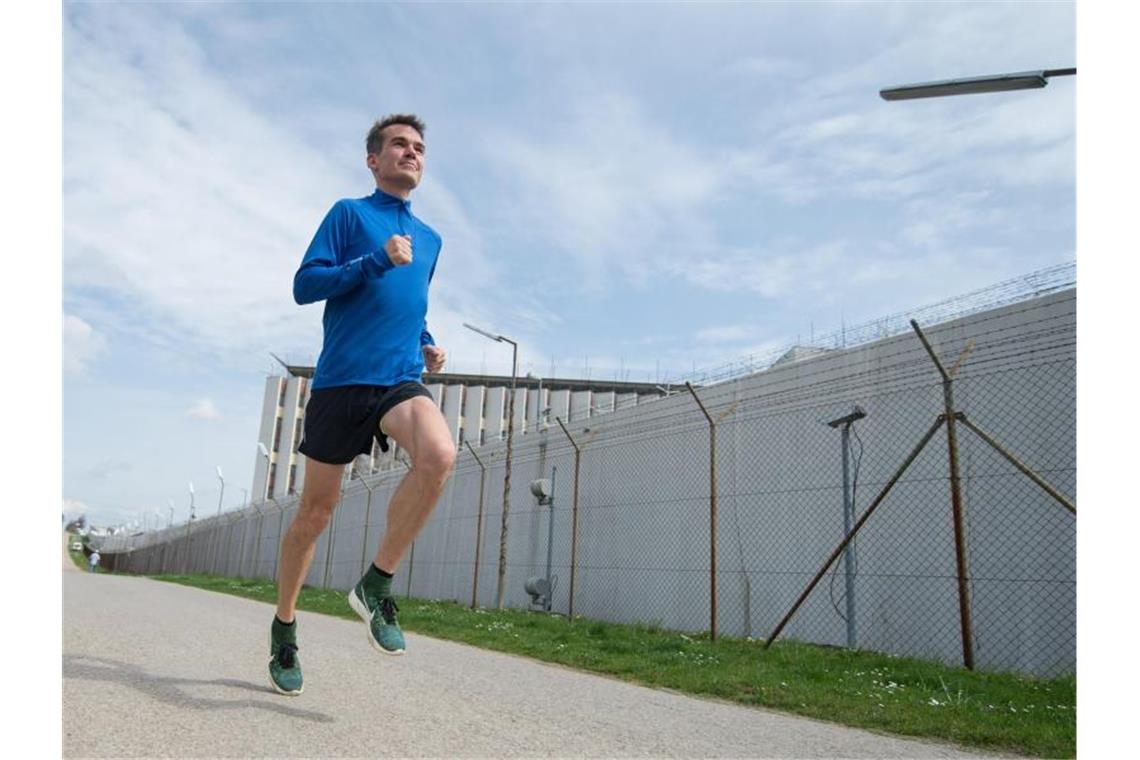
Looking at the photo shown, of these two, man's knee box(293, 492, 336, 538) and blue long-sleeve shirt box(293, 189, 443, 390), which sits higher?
blue long-sleeve shirt box(293, 189, 443, 390)

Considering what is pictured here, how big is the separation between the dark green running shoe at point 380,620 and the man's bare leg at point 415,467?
0.42 feet

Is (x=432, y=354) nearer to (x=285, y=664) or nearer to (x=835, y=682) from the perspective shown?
(x=285, y=664)

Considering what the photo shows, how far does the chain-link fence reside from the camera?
813 centimetres

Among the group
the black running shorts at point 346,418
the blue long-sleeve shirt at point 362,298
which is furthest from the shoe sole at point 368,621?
the blue long-sleeve shirt at point 362,298

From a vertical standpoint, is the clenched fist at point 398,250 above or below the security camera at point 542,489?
above

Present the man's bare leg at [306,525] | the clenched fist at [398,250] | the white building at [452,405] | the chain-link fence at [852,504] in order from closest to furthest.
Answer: the clenched fist at [398,250]
the man's bare leg at [306,525]
the chain-link fence at [852,504]
the white building at [452,405]

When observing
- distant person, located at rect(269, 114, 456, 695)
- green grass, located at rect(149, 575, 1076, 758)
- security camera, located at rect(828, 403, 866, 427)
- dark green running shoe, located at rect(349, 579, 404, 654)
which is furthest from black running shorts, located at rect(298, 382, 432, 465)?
security camera, located at rect(828, 403, 866, 427)

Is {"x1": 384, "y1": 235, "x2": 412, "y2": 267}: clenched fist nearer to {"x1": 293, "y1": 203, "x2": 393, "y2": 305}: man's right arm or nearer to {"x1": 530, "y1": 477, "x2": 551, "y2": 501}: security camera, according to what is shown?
{"x1": 293, "y1": 203, "x2": 393, "y2": 305}: man's right arm

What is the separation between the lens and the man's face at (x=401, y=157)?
152 inches

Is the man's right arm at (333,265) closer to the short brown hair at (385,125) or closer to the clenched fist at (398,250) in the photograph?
the clenched fist at (398,250)

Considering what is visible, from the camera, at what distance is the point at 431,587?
72.9 feet

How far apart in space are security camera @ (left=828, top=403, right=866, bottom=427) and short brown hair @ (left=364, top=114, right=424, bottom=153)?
24.3 feet

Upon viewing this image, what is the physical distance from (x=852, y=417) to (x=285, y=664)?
7752 millimetres

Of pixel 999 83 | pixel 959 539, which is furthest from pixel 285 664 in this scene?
pixel 999 83
